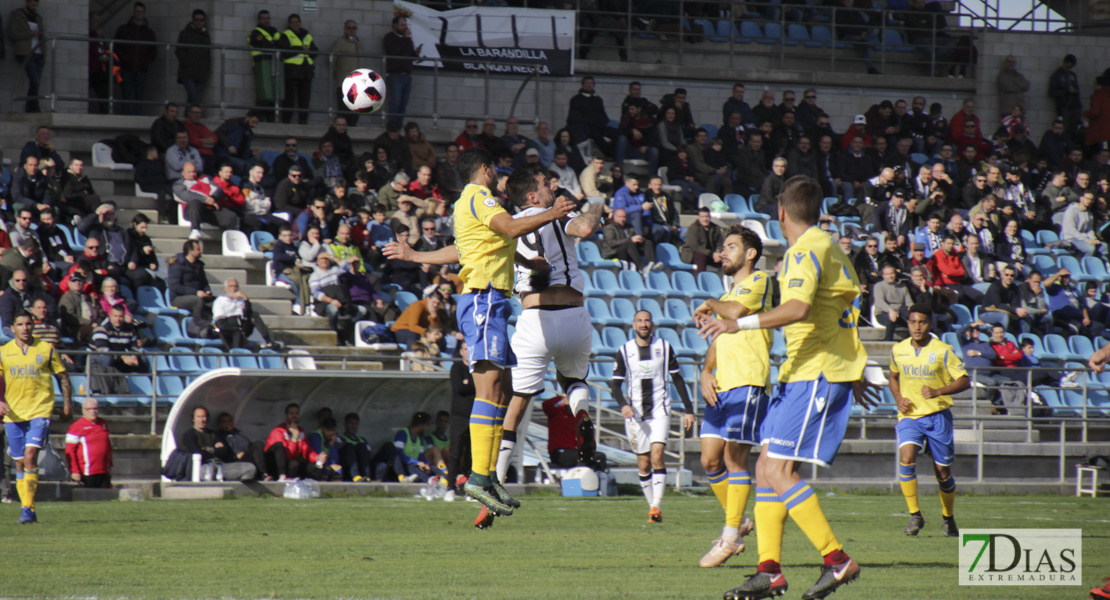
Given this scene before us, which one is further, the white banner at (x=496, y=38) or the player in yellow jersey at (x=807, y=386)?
the white banner at (x=496, y=38)

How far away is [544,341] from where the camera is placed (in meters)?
9.09

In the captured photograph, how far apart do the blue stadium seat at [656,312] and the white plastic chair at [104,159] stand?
8268 millimetres

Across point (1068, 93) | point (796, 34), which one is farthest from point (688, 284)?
point (1068, 93)

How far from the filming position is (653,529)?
470 inches

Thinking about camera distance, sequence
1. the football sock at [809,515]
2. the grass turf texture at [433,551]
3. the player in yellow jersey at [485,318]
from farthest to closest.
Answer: the player in yellow jersey at [485,318]
the grass turf texture at [433,551]
the football sock at [809,515]

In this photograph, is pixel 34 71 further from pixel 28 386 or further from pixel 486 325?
pixel 486 325

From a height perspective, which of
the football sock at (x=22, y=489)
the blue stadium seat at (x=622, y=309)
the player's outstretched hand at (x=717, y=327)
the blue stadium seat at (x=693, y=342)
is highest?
the player's outstretched hand at (x=717, y=327)

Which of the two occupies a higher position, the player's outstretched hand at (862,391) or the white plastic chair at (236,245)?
the white plastic chair at (236,245)

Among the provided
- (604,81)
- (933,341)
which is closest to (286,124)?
(604,81)

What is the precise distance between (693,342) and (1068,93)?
44.5 ft

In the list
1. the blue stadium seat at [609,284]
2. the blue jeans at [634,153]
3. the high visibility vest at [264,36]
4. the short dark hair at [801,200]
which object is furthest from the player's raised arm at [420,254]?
the blue jeans at [634,153]

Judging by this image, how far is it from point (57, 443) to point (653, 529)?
7.79m

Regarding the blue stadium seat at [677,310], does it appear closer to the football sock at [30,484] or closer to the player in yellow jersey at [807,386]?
Answer: the football sock at [30,484]

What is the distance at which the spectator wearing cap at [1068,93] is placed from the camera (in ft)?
96.0
